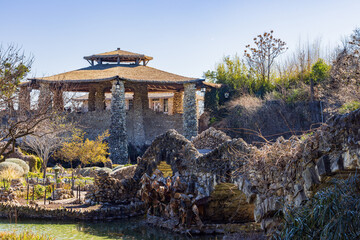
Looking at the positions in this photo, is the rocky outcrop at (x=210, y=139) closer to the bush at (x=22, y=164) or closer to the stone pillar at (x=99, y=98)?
the bush at (x=22, y=164)

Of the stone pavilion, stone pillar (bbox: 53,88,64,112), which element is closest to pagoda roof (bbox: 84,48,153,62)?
the stone pavilion

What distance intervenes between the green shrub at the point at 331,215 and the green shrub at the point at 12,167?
18759 mm

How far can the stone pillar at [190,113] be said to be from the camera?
30.5 m

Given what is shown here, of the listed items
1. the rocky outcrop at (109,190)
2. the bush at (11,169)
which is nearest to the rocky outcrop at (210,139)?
the rocky outcrop at (109,190)

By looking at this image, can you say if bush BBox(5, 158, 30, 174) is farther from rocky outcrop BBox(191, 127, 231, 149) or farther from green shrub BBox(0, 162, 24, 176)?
rocky outcrop BBox(191, 127, 231, 149)

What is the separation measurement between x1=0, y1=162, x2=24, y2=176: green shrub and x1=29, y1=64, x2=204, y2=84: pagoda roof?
274 inches

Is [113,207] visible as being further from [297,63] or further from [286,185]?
[297,63]

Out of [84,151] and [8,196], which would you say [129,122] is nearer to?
[84,151]

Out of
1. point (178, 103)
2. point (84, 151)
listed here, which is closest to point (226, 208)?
point (84, 151)

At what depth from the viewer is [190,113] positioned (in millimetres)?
30562

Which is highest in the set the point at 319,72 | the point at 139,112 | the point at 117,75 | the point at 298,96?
the point at 319,72

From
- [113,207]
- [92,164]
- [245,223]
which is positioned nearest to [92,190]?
[113,207]

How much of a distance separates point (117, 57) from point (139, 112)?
612 cm

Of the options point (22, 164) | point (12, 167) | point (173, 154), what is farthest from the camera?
point (22, 164)
